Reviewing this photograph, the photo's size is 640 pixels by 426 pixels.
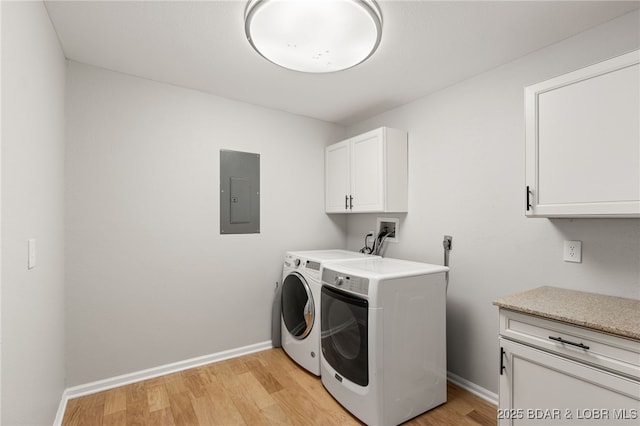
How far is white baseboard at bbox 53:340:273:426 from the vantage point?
2.03 meters

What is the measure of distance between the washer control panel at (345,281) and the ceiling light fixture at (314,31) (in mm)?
1270

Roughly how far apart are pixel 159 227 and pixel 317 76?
1.67 meters

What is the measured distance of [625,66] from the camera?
4.28ft

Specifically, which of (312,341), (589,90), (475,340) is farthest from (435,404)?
(589,90)

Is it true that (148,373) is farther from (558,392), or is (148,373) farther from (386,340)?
(558,392)

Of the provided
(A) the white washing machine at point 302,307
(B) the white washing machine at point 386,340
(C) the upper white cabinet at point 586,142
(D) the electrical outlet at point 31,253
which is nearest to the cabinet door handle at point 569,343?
(C) the upper white cabinet at point 586,142

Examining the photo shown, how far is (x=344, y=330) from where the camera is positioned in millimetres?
1961

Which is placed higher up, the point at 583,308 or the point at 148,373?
the point at 583,308

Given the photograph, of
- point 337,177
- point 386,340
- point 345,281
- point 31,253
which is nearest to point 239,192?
point 337,177

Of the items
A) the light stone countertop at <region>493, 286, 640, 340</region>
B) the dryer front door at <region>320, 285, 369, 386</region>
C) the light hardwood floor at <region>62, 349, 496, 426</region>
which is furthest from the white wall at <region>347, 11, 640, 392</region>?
the dryer front door at <region>320, 285, 369, 386</region>

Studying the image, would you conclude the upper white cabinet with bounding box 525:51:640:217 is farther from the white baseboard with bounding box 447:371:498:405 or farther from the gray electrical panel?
the gray electrical panel

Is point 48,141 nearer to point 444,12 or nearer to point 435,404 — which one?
point 444,12

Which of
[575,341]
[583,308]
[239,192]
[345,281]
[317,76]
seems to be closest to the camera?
[575,341]

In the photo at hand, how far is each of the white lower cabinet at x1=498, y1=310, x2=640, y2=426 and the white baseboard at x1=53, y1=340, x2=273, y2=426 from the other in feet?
6.60
